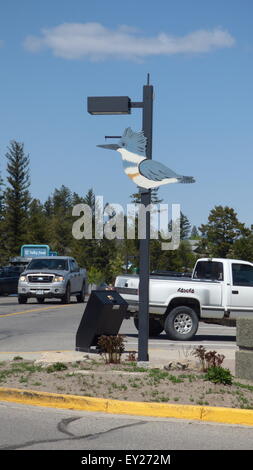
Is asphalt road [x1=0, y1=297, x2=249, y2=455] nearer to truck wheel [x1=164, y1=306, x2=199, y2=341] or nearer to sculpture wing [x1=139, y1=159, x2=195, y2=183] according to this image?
sculpture wing [x1=139, y1=159, x2=195, y2=183]

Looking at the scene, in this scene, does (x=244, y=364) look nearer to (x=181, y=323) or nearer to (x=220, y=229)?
(x=181, y=323)

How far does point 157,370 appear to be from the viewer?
1205 centimetres

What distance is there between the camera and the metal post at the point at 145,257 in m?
12.8

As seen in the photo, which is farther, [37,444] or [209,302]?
[209,302]

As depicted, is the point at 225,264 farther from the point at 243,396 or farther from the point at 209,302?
the point at 243,396

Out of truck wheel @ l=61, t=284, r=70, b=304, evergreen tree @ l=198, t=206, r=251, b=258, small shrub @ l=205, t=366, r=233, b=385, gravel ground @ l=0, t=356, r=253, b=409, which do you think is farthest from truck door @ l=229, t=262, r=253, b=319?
evergreen tree @ l=198, t=206, r=251, b=258

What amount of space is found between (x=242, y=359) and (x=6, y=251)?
8147 centimetres

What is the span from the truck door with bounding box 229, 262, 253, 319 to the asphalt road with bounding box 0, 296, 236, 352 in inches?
32.2

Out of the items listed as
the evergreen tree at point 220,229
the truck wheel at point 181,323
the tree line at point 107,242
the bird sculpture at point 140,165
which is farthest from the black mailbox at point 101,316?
the evergreen tree at point 220,229

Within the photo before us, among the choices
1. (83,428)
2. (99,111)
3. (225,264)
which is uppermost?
(99,111)

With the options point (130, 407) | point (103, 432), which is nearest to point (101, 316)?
point (130, 407)

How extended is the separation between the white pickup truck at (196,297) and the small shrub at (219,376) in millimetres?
8414

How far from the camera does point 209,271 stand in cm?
2022

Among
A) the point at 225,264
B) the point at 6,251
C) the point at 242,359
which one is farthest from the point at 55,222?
the point at 242,359
